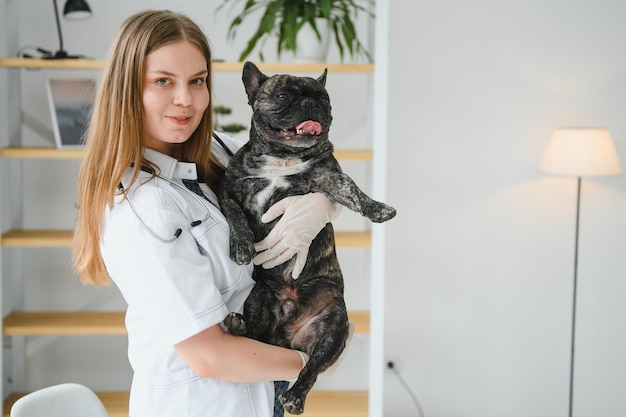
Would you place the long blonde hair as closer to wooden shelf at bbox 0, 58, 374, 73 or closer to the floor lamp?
wooden shelf at bbox 0, 58, 374, 73

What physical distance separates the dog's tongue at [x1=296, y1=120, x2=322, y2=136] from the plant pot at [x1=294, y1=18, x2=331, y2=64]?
161 centimetres

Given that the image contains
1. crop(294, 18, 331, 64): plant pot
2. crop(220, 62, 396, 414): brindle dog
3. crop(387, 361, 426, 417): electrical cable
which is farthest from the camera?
crop(387, 361, 426, 417): electrical cable

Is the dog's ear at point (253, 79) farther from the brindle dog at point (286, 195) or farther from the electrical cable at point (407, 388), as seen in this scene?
the electrical cable at point (407, 388)

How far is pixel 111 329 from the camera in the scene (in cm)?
305

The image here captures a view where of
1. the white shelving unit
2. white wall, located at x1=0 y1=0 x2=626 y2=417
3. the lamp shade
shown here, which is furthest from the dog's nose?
the lamp shade

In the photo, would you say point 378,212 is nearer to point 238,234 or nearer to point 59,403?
point 238,234

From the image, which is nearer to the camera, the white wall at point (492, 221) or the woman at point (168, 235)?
the woman at point (168, 235)

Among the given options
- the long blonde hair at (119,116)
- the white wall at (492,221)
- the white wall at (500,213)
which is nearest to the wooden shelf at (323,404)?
the white wall at (492,221)

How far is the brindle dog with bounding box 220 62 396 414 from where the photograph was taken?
59.1 inches

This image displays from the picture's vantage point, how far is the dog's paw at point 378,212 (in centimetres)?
146

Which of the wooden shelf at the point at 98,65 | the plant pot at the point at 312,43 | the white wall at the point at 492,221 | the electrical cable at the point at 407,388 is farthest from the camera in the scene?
the electrical cable at the point at 407,388

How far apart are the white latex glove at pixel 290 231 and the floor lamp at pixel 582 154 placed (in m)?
2.23

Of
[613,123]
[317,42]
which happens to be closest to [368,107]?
[317,42]

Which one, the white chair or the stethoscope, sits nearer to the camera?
the stethoscope
